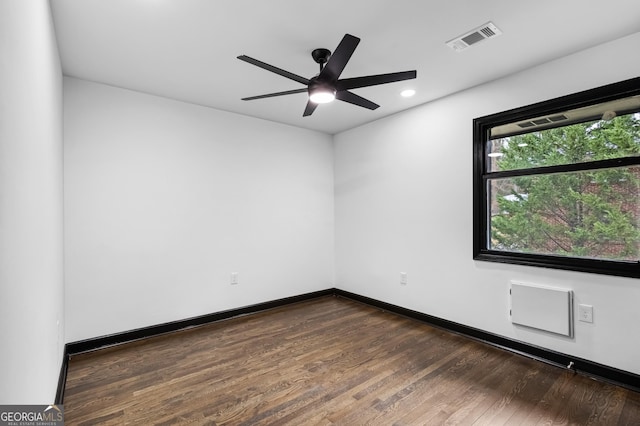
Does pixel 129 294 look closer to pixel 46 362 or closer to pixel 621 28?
pixel 46 362

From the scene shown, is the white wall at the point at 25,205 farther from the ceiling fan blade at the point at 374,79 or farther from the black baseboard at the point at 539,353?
the black baseboard at the point at 539,353

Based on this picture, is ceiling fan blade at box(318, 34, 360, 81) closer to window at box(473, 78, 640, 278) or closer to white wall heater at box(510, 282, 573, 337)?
window at box(473, 78, 640, 278)

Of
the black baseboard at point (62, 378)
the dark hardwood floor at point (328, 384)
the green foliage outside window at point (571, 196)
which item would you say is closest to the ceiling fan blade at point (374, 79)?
the green foliage outside window at point (571, 196)

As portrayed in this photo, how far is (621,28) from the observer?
2.18m

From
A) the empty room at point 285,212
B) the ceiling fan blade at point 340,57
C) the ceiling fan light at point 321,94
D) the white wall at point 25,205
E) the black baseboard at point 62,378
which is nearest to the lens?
the white wall at point 25,205

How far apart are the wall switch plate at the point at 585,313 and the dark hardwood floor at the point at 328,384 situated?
46cm

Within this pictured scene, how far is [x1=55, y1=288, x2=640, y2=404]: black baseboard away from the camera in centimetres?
231

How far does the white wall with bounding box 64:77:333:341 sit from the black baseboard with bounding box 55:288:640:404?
0.08m

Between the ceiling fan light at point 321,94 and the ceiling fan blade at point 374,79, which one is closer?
the ceiling fan blade at point 374,79

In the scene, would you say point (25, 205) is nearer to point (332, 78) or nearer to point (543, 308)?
point (332, 78)

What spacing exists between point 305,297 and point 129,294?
7.50 ft

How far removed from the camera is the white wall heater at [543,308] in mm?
2531

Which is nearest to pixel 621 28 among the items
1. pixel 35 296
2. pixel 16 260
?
pixel 16 260

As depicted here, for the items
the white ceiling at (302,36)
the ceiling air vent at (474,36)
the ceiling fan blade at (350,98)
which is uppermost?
the white ceiling at (302,36)
